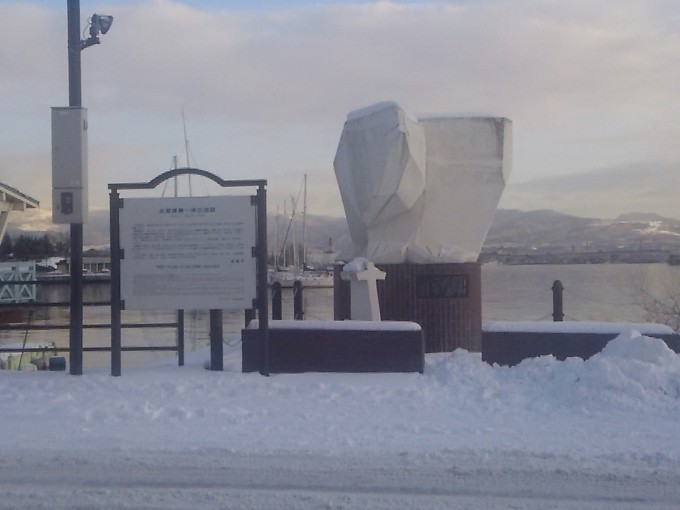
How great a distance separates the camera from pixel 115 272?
1092 centimetres

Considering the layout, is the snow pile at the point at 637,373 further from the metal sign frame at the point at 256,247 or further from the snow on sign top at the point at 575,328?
the metal sign frame at the point at 256,247

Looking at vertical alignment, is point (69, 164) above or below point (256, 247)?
above

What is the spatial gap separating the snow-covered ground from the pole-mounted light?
4.39 metres

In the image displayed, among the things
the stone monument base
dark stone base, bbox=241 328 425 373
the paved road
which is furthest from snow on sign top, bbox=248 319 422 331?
the paved road

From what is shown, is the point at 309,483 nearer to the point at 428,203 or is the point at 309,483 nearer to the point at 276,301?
the point at 428,203

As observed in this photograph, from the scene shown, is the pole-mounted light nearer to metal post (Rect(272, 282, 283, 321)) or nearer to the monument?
the monument

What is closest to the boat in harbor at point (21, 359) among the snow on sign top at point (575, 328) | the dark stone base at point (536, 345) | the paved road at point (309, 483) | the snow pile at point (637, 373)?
the dark stone base at point (536, 345)

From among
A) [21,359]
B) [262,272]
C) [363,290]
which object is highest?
[262,272]

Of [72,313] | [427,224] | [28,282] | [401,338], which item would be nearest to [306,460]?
[401,338]

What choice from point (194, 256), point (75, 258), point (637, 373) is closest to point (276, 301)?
point (194, 256)

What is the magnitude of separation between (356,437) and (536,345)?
172 inches

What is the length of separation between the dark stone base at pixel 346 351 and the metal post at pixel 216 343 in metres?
0.48

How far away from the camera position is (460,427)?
8109 mm

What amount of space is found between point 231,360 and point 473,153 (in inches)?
246
